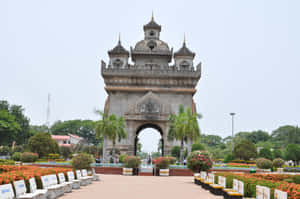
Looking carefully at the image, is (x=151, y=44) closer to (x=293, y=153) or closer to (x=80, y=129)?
(x=293, y=153)

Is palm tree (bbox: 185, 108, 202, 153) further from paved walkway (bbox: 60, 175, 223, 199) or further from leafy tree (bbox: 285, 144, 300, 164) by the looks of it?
paved walkway (bbox: 60, 175, 223, 199)

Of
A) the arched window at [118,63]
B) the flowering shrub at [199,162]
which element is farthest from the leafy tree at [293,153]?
the arched window at [118,63]

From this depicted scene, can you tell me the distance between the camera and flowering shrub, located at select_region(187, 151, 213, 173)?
23.3 meters

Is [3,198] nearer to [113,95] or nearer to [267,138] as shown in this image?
[113,95]

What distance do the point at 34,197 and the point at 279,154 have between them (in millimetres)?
42053

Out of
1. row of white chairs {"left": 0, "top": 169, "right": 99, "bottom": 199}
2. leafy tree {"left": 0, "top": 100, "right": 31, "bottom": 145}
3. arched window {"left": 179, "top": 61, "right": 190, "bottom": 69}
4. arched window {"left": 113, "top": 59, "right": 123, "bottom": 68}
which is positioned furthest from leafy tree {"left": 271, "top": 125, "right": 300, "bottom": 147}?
row of white chairs {"left": 0, "top": 169, "right": 99, "bottom": 199}

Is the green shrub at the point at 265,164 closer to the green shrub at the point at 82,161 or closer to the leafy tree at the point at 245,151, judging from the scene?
the leafy tree at the point at 245,151

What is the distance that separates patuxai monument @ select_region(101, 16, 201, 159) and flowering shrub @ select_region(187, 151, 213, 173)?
65.7ft

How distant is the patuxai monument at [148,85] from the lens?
4422cm

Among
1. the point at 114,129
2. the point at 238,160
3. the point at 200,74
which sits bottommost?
the point at 238,160

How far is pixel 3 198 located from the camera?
29.7 feet

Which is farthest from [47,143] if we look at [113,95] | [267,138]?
[267,138]

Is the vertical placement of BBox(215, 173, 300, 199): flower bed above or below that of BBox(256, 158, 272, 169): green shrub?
above

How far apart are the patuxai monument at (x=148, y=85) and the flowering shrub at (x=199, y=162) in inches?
788
